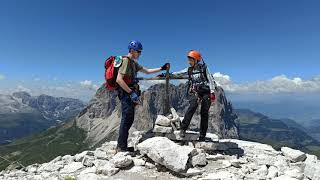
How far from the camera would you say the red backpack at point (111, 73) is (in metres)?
15.8

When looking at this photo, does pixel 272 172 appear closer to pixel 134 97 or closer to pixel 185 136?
pixel 185 136

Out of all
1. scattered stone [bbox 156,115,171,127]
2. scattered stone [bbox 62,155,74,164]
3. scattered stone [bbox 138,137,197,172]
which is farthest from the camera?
scattered stone [bbox 156,115,171,127]

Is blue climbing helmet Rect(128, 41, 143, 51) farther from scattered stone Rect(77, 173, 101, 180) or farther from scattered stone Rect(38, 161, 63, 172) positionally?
scattered stone Rect(38, 161, 63, 172)

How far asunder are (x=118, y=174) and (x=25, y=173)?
13.8 feet

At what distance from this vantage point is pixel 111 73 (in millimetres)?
15750

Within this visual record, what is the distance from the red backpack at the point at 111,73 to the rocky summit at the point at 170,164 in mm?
2774

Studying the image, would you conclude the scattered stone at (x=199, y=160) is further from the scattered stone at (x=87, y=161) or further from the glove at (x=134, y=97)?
the scattered stone at (x=87, y=161)

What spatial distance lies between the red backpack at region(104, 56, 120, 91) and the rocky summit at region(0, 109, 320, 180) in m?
2.77

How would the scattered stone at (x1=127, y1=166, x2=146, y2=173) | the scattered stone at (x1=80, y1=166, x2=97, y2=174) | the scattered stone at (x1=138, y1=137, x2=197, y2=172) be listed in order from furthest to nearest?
the scattered stone at (x1=80, y1=166, x2=97, y2=174) → the scattered stone at (x1=127, y1=166, x2=146, y2=173) → the scattered stone at (x1=138, y1=137, x2=197, y2=172)

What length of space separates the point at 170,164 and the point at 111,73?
449 cm

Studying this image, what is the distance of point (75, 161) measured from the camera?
17.4 m

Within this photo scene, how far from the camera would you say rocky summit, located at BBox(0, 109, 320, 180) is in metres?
14.5

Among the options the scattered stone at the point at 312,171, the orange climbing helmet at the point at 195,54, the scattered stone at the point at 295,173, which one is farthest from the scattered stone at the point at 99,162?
the scattered stone at the point at 312,171

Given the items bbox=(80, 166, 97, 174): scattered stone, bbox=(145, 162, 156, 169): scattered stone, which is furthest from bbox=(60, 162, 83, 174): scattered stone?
bbox=(145, 162, 156, 169): scattered stone
